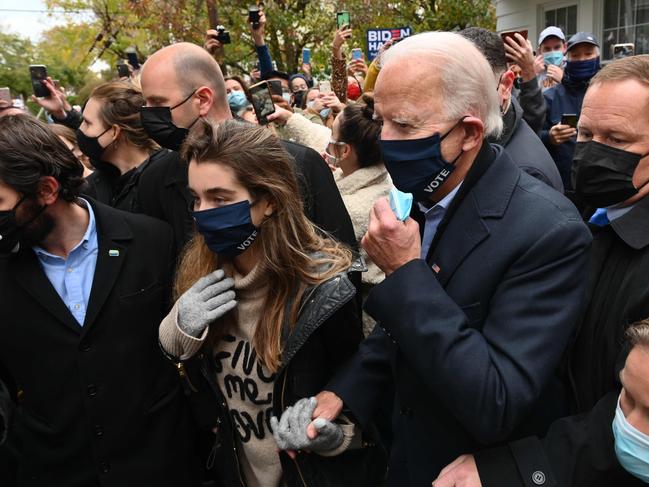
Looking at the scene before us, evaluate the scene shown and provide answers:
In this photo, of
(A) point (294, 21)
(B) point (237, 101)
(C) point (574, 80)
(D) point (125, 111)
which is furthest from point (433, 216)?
(A) point (294, 21)

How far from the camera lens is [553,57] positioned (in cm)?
631

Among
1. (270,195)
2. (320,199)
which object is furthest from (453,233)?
(320,199)

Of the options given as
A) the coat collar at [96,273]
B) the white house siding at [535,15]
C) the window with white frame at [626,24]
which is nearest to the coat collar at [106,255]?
the coat collar at [96,273]

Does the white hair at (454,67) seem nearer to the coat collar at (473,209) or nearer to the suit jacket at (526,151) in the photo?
the coat collar at (473,209)

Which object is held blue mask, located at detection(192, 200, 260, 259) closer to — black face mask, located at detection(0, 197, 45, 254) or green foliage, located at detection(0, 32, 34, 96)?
black face mask, located at detection(0, 197, 45, 254)

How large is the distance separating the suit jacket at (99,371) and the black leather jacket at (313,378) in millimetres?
217

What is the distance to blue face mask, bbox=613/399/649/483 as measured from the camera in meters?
1.30

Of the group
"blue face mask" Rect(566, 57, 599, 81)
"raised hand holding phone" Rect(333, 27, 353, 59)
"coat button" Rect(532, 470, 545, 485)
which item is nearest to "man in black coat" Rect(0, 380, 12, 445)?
"coat button" Rect(532, 470, 545, 485)

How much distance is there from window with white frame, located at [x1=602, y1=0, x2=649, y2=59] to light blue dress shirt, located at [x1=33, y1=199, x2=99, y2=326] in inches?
404

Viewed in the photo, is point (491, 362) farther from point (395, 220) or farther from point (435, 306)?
point (395, 220)

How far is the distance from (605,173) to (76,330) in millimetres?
1983

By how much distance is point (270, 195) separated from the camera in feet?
6.97

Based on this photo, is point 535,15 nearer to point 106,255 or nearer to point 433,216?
point 433,216

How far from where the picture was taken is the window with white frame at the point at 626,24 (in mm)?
9592
